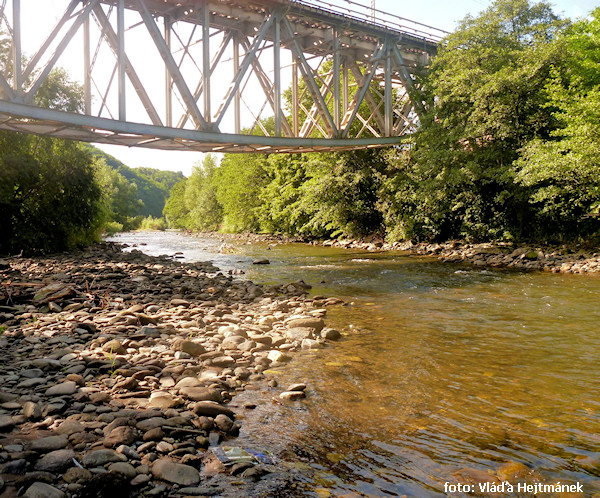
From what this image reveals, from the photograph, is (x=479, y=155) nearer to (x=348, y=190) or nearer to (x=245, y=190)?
(x=348, y=190)

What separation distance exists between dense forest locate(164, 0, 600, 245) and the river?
957 centimetres

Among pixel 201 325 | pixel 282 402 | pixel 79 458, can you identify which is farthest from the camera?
pixel 201 325

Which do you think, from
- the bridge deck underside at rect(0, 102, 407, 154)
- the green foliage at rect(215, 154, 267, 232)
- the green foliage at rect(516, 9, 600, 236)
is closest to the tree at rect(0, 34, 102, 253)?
the bridge deck underside at rect(0, 102, 407, 154)

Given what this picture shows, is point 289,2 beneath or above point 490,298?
above

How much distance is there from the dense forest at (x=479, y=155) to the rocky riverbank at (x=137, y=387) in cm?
1337

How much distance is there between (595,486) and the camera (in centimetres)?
378

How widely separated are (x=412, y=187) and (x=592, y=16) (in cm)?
1346

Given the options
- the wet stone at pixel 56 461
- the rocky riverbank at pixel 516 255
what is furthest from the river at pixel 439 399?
the rocky riverbank at pixel 516 255

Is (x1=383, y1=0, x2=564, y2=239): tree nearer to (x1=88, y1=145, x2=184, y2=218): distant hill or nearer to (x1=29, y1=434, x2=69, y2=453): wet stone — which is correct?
(x1=29, y1=434, x2=69, y2=453): wet stone

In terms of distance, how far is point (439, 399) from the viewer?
5660 mm

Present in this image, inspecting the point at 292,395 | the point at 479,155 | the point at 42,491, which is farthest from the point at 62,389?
the point at 479,155

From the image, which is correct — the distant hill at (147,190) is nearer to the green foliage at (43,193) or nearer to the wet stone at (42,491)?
the green foliage at (43,193)

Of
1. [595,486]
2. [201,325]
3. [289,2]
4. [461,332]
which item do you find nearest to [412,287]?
[461,332]

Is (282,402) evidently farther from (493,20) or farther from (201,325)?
(493,20)
